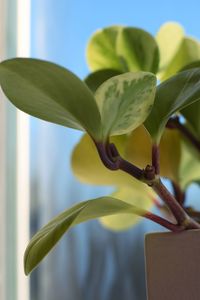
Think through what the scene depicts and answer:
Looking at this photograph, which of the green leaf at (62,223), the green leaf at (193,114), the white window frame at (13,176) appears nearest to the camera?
the green leaf at (62,223)

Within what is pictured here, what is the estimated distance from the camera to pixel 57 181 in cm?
74

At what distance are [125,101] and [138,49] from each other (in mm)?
172

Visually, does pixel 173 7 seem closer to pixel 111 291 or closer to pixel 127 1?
pixel 127 1

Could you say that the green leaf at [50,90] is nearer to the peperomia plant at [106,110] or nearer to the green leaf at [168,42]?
the peperomia plant at [106,110]

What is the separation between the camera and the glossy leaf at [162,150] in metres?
0.44

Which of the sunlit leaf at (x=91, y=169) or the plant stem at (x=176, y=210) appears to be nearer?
the plant stem at (x=176, y=210)

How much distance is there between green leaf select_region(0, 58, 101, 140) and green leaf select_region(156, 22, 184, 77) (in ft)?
0.79

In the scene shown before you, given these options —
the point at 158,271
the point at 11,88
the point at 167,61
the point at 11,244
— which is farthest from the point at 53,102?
the point at 11,244

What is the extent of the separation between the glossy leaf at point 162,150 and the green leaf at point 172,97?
100mm

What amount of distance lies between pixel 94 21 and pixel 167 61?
0.84 feet

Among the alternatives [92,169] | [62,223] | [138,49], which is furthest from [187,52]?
[62,223]

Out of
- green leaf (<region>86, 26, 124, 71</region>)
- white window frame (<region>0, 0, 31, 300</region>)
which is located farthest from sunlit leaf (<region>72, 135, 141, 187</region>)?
white window frame (<region>0, 0, 31, 300</region>)

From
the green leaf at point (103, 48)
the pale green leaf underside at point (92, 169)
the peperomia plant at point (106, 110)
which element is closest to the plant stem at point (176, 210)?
the peperomia plant at point (106, 110)

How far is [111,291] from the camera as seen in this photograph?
2.21ft
